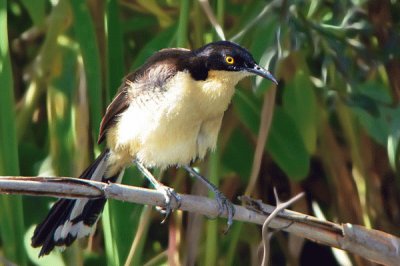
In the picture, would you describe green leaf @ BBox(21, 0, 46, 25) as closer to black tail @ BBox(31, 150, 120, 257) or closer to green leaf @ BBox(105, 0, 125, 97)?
green leaf @ BBox(105, 0, 125, 97)

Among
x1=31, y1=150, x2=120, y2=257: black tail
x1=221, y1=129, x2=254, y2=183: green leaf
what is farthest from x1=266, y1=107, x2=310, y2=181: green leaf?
x1=31, y1=150, x2=120, y2=257: black tail

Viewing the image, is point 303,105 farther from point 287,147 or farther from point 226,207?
point 226,207

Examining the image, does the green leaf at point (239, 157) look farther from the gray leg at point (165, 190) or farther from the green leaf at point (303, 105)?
the gray leg at point (165, 190)

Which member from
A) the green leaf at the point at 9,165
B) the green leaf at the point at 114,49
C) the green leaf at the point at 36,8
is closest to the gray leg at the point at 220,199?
the green leaf at the point at 114,49

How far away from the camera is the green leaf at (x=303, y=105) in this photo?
12.2 ft

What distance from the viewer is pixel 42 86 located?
4027 mm

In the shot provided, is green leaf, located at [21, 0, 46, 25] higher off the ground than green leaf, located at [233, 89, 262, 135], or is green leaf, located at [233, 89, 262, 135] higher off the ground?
green leaf, located at [21, 0, 46, 25]

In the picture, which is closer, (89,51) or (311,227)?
(311,227)

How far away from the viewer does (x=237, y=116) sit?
395cm

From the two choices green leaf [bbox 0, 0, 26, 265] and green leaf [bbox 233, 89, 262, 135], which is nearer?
green leaf [bbox 0, 0, 26, 265]

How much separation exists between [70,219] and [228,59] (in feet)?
2.48

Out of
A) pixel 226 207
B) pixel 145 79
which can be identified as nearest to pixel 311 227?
pixel 226 207

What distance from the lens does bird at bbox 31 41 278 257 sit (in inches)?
129

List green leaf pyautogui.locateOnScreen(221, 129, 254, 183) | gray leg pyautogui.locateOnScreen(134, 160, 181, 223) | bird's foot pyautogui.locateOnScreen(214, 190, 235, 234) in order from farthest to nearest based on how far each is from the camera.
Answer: green leaf pyautogui.locateOnScreen(221, 129, 254, 183) → bird's foot pyautogui.locateOnScreen(214, 190, 235, 234) → gray leg pyautogui.locateOnScreen(134, 160, 181, 223)
